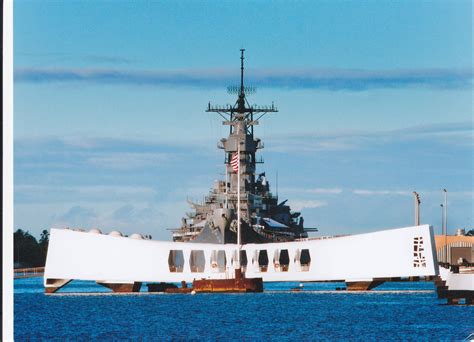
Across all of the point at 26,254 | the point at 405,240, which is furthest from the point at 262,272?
the point at 26,254

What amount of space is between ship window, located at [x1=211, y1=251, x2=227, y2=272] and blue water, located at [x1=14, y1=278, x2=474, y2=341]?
3650mm

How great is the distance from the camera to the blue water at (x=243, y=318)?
46750 mm

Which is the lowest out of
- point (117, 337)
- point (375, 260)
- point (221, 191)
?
point (117, 337)

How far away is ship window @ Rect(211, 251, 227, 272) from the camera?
85.3 m

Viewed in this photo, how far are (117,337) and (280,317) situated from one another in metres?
13.5

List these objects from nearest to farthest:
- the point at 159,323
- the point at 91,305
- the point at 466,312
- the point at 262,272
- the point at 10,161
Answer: the point at 10,161
the point at 159,323
the point at 466,312
the point at 91,305
the point at 262,272

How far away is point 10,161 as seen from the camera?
18.5 metres

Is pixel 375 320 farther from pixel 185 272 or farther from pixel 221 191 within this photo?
pixel 221 191

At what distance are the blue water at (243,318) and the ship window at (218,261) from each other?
365 cm

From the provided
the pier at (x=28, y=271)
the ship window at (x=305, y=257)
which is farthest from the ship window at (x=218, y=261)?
the pier at (x=28, y=271)

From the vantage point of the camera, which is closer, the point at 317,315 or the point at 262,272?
the point at 317,315

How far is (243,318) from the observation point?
2242 inches

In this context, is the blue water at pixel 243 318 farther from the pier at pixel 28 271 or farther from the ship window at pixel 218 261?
the pier at pixel 28 271

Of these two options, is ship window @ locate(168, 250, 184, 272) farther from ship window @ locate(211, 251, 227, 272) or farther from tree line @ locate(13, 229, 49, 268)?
tree line @ locate(13, 229, 49, 268)
